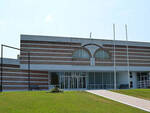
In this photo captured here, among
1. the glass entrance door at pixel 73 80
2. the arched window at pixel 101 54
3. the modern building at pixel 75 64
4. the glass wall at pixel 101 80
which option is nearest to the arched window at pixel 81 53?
the modern building at pixel 75 64

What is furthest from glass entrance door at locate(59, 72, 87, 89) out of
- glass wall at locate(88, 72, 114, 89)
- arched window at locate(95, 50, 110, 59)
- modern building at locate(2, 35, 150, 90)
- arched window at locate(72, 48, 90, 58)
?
arched window at locate(95, 50, 110, 59)

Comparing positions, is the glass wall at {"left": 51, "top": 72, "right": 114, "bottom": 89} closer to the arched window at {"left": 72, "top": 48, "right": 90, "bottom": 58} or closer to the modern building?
the modern building

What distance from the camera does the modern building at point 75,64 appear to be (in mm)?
31828

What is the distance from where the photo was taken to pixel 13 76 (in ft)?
102

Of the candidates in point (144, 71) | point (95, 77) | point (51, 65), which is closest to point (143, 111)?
point (51, 65)

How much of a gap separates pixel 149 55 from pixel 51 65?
1867cm

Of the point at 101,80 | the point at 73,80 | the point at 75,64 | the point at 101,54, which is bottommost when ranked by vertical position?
the point at 101,80

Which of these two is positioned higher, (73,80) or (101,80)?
(73,80)

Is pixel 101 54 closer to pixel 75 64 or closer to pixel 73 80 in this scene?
pixel 75 64

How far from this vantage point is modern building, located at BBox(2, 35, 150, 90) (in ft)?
104

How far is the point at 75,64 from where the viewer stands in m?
34.2

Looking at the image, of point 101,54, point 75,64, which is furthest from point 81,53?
point 101,54

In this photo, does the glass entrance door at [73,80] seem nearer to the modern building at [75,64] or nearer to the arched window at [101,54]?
the modern building at [75,64]

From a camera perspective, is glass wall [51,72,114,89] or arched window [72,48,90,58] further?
glass wall [51,72,114,89]
